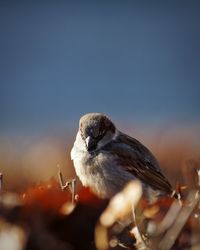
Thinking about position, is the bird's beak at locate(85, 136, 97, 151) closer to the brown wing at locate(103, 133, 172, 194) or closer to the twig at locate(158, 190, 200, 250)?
the brown wing at locate(103, 133, 172, 194)

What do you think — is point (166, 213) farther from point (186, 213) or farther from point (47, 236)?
point (47, 236)

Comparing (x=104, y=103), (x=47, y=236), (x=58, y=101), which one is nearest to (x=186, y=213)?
(x=47, y=236)

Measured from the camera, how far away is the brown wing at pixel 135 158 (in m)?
5.05

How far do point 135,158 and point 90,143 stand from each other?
0.26 meters

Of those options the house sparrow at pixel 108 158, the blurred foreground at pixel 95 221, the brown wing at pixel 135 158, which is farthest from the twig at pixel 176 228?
the brown wing at pixel 135 158

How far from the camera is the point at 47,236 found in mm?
1732

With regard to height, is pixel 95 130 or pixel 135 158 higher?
pixel 95 130

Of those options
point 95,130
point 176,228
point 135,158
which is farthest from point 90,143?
point 176,228

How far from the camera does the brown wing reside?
5055mm

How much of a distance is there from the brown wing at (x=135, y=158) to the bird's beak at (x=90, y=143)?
0.06 meters

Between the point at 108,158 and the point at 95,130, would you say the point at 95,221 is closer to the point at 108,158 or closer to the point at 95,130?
the point at 108,158

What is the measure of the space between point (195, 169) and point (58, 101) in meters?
15.9

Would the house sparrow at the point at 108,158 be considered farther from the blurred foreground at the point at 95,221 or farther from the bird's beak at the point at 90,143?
the blurred foreground at the point at 95,221

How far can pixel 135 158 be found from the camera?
5258mm
